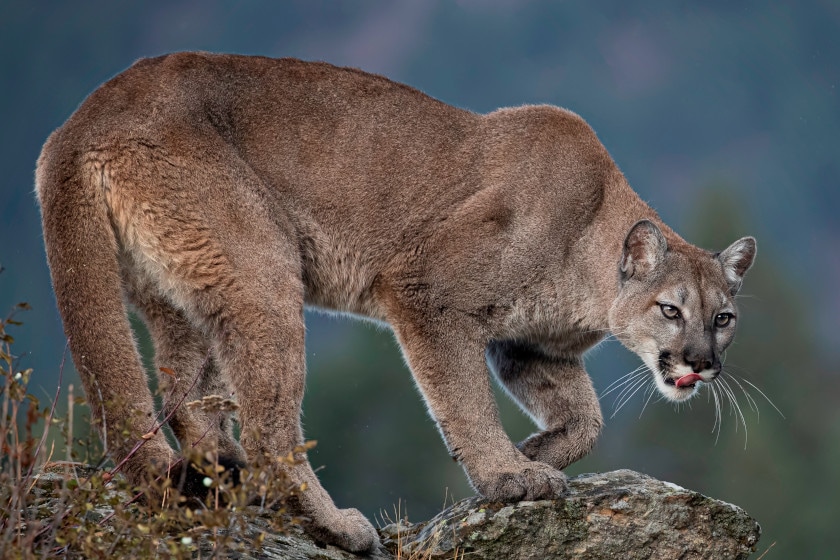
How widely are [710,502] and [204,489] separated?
258cm

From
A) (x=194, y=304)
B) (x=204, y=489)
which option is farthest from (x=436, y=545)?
(x=194, y=304)

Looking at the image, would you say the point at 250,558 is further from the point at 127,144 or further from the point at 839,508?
the point at 839,508

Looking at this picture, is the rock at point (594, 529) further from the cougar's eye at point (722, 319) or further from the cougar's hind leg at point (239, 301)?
the cougar's eye at point (722, 319)

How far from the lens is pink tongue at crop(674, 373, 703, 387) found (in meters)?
6.29

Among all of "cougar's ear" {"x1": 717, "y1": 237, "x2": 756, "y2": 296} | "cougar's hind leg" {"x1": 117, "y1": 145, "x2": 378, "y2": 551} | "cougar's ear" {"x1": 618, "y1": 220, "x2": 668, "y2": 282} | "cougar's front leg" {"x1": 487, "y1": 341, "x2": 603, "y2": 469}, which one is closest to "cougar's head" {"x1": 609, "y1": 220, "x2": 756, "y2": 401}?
"cougar's ear" {"x1": 618, "y1": 220, "x2": 668, "y2": 282}

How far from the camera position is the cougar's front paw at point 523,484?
593 centimetres

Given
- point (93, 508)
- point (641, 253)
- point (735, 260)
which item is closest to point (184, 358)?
point (93, 508)

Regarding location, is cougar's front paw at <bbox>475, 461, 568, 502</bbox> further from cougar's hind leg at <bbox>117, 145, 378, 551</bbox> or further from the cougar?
cougar's hind leg at <bbox>117, 145, 378, 551</bbox>

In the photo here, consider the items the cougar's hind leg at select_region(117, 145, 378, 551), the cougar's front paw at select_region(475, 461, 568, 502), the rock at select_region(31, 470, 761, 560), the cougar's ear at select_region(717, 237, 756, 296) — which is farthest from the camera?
the cougar's ear at select_region(717, 237, 756, 296)

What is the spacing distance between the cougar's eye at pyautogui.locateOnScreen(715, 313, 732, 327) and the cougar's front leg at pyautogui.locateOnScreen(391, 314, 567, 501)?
1279mm

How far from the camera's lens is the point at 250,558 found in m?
4.63

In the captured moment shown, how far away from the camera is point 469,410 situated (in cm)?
618

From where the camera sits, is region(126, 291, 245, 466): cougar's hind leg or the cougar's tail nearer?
the cougar's tail

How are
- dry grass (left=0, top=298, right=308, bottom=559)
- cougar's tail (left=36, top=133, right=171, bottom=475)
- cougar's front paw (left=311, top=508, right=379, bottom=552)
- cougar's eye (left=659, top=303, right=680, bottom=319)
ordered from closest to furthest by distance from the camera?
dry grass (left=0, top=298, right=308, bottom=559), cougar's tail (left=36, top=133, right=171, bottom=475), cougar's front paw (left=311, top=508, right=379, bottom=552), cougar's eye (left=659, top=303, right=680, bottom=319)
